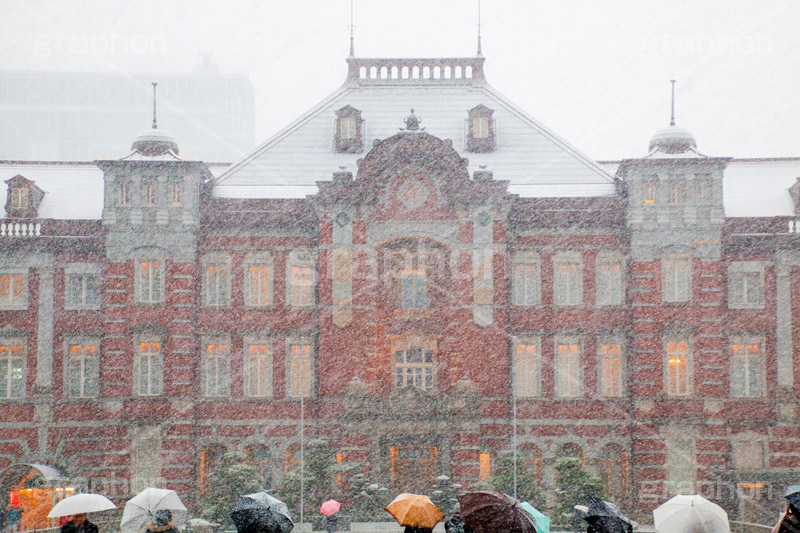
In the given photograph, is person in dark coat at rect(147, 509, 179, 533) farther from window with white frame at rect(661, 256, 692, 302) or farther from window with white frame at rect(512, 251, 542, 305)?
window with white frame at rect(661, 256, 692, 302)

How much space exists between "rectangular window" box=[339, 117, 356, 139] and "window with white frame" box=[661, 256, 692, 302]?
1240 cm

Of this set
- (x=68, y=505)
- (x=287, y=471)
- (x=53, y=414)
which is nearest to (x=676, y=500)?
(x=68, y=505)

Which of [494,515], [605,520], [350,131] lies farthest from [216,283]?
[494,515]

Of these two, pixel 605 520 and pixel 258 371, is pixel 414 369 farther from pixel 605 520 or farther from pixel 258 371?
pixel 605 520

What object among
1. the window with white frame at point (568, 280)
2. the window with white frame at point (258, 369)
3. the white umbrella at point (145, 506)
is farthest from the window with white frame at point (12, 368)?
the window with white frame at point (568, 280)

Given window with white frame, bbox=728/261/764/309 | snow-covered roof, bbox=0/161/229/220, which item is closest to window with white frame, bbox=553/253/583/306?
window with white frame, bbox=728/261/764/309

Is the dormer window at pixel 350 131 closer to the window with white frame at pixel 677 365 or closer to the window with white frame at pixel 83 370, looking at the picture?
the window with white frame at pixel 83 370

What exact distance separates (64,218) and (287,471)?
40.2 feet

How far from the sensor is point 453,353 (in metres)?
31.6

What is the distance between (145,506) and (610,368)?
20.4 m

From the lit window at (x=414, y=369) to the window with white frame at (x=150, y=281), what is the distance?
8642 millimetres

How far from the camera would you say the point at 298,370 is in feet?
106

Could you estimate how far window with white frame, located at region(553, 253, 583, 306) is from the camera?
32.4 m

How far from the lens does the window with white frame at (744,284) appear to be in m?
32.1
